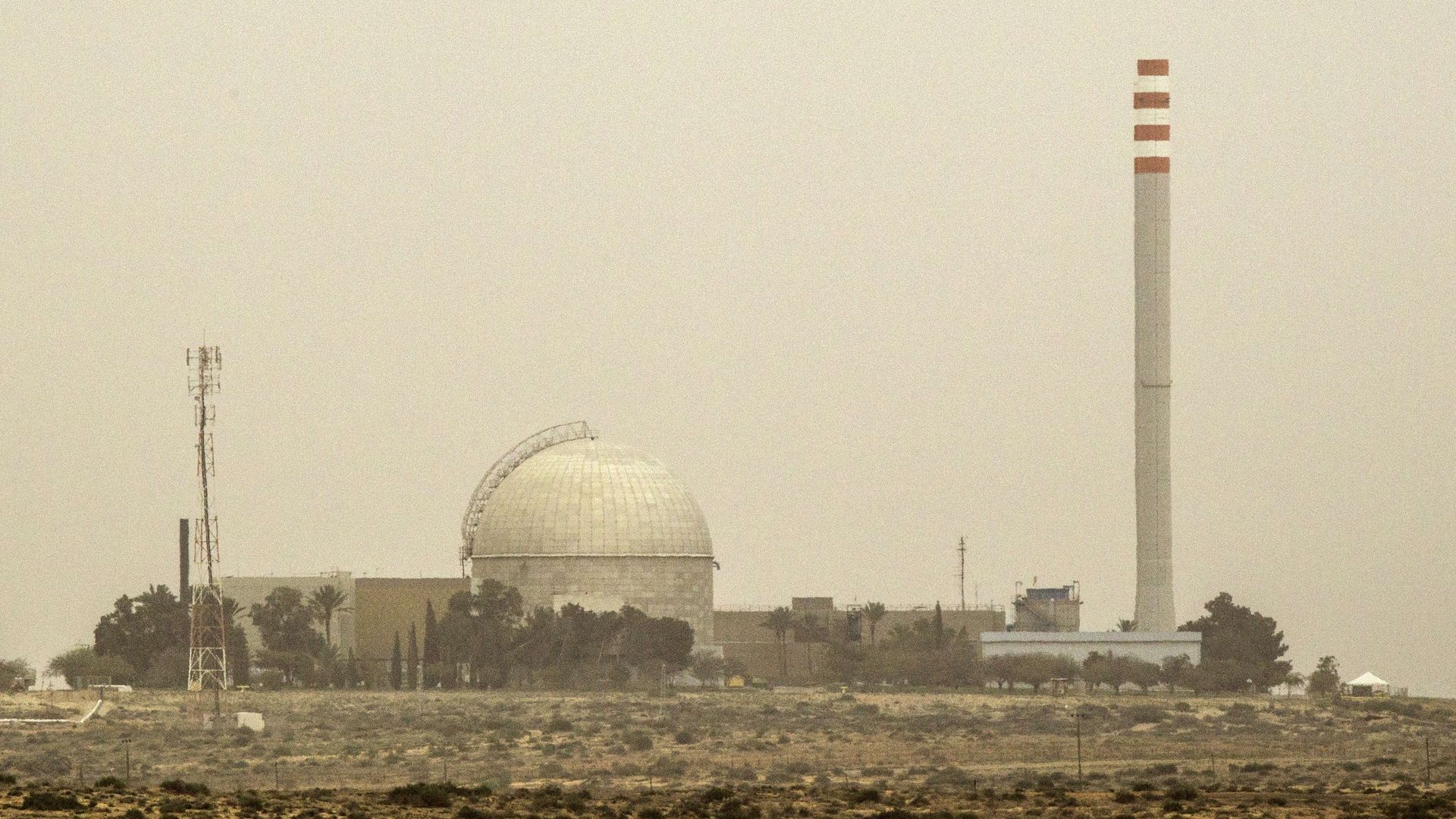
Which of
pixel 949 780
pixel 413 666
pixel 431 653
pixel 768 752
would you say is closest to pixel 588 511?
pixel 431 653

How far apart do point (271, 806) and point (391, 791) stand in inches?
166

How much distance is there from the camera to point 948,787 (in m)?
57.0

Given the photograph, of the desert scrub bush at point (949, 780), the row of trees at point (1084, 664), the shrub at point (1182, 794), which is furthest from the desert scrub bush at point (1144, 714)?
the shrub at point (1182, 794)

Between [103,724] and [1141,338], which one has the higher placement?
[1141,338]

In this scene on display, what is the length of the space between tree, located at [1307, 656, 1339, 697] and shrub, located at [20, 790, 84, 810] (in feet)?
205

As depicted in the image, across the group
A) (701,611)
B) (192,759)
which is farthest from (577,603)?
(192,759)

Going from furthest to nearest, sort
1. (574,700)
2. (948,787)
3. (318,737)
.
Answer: (574,700) → (318,737) → (948,787)

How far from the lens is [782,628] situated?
10975cm

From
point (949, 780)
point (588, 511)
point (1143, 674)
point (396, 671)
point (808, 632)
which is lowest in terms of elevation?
point (949, 780)

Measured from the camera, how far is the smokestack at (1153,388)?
101375 millimetres

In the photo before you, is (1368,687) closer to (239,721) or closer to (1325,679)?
(1325,679)

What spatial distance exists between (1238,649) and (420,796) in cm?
5734

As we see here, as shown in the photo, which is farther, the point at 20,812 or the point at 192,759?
the point at 192,759

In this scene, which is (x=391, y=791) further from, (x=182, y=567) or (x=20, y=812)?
(x=182, y=567)
